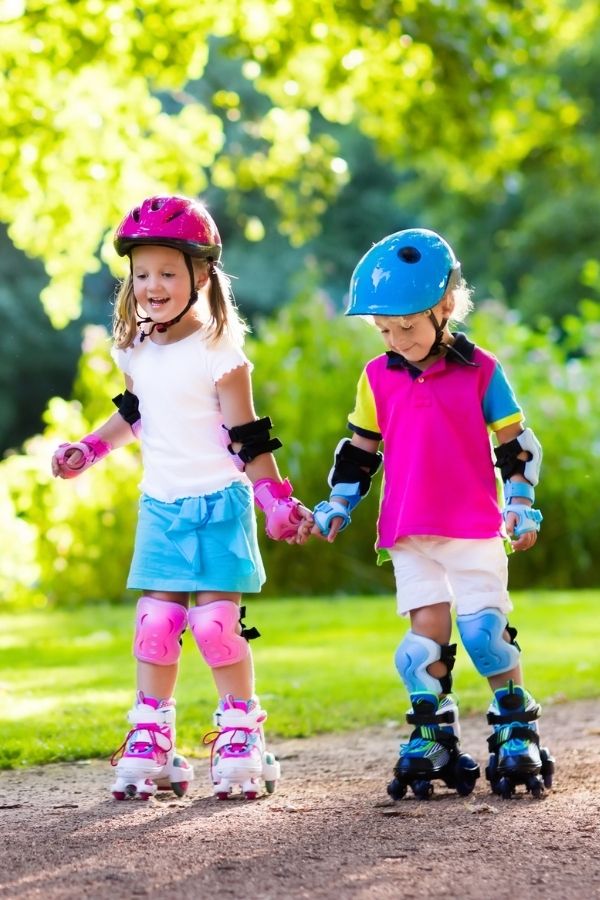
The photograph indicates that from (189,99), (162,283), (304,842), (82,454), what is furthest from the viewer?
(189,99)

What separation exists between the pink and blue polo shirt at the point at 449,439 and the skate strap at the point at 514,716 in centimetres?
51

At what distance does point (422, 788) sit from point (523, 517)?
0.80 meters

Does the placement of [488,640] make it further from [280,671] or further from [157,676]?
[280,671]

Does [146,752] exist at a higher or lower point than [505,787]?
higher

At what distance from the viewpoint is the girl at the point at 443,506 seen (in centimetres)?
426

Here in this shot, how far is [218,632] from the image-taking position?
4266 mm

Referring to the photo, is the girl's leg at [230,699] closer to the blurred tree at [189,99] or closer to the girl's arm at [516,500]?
the girl's arm at [516,500]

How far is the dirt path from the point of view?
320 cm

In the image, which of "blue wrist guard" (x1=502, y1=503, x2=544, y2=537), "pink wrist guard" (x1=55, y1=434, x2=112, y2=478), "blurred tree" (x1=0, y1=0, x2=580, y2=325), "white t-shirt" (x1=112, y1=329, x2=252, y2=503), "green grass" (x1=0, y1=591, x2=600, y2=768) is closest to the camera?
"blue wrist guard" (x1=502, y1=503, x2=544, y2=537)

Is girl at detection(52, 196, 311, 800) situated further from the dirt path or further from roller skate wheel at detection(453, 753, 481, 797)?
roller skate wheel at detection(453, 753, 481, 797)

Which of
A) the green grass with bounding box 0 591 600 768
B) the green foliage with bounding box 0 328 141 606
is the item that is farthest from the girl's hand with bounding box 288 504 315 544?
the green foliage with bounding box 0 328 141 606

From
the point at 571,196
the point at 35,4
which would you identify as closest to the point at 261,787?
the point at 35,4

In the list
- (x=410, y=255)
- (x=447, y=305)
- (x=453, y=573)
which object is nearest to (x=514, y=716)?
(x=453, y=573)

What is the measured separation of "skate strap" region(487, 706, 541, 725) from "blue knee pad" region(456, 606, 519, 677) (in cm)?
13
